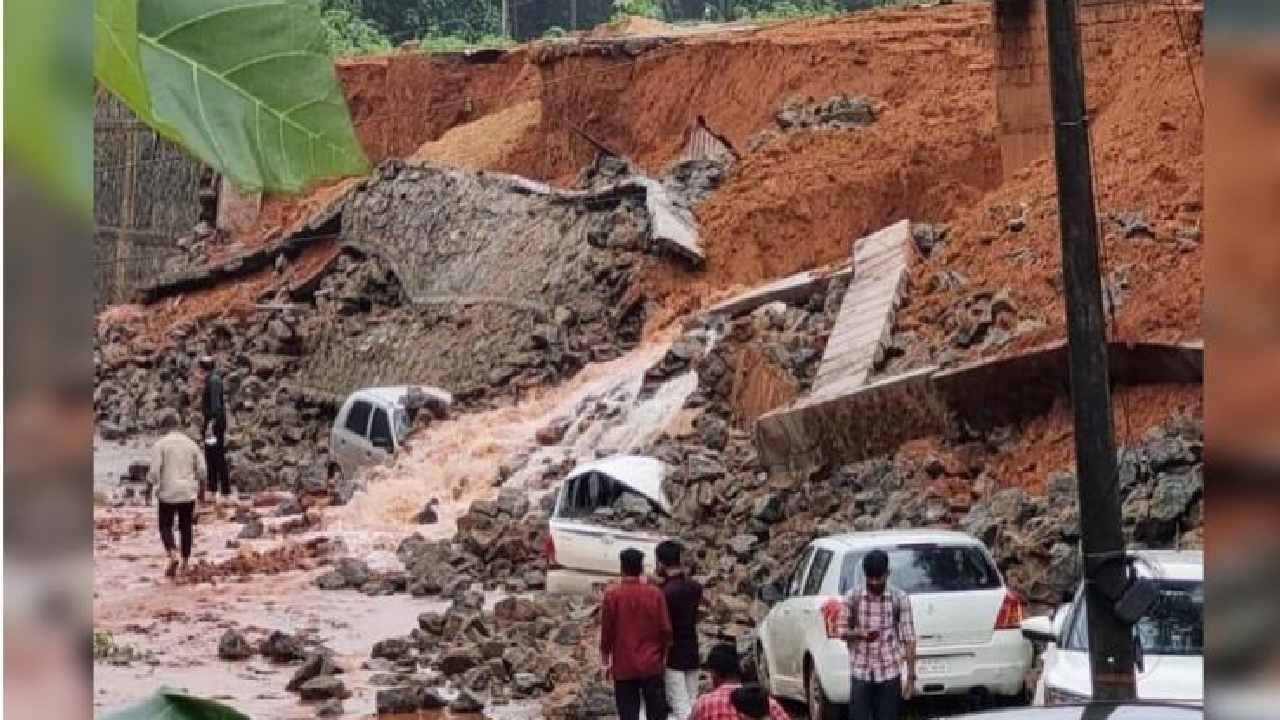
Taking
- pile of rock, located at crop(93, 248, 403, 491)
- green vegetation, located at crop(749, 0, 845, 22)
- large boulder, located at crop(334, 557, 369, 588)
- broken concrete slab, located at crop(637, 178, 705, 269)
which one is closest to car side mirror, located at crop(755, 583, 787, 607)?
broken concrete slab, located at crop(637, 178, 705, 269)

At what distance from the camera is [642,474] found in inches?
182

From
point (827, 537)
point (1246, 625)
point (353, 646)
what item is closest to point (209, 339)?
point (353, 646)

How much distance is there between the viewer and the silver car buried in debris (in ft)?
15.8

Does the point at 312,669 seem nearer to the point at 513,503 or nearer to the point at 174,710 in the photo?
the point at 513,503

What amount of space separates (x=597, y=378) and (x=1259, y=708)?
349cm

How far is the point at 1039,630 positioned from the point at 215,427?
2.25m

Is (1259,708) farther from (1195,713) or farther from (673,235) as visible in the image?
(673,235)

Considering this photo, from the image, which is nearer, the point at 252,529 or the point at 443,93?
the point at 443,93

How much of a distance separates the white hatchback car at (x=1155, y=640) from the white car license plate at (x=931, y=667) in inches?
8.7

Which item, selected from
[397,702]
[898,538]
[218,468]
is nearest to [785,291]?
[898,538]

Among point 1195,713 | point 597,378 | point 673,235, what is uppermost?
point 673,235

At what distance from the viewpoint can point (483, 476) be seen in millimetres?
4809

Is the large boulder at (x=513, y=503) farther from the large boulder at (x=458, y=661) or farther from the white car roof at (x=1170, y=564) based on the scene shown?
the white car roof at (x=1170, y=564)

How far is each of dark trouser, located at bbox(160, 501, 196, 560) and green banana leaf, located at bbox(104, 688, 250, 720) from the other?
415 centimetres
